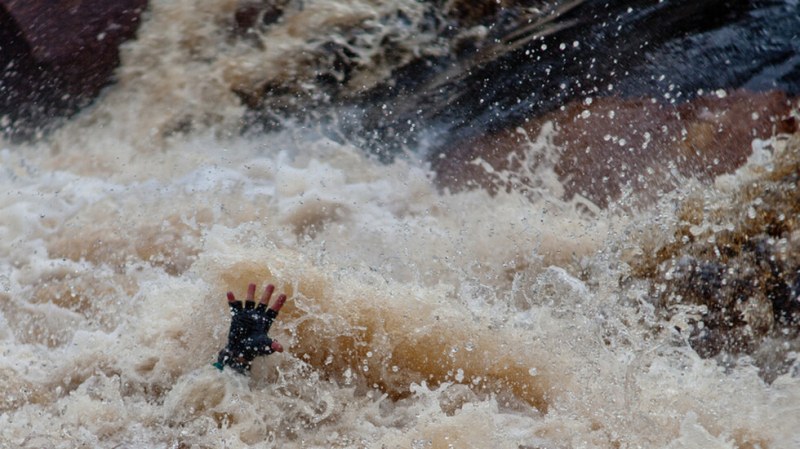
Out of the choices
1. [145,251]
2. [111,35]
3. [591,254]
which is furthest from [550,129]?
[111,35]

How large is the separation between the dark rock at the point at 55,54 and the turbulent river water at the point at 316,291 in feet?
0.41

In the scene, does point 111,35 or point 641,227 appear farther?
point 111,35

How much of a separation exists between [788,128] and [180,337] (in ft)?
8.70

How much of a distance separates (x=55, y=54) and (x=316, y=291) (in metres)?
2.23

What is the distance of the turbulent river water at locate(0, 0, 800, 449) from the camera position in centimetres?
306

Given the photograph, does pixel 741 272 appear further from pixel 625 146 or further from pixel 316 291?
pixel 316 291

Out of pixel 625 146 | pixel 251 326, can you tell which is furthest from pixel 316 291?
pixel 625 146

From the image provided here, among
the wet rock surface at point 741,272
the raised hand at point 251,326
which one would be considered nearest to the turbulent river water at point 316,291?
the wet rock surface at point 741,272

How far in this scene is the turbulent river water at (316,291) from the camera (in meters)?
3.06

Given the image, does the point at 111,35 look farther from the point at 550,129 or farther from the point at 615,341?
the point at 615,341

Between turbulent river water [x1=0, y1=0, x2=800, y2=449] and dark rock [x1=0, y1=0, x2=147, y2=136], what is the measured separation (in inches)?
4.9

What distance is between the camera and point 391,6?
174 inches

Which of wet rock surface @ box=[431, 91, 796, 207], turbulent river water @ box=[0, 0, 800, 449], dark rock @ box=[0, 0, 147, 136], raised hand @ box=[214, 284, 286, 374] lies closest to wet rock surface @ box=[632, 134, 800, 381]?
turbulent river water @ box=[0, 0, 800, 449]

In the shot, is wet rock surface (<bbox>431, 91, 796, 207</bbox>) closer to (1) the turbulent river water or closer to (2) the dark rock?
(1) the turbulent river water
